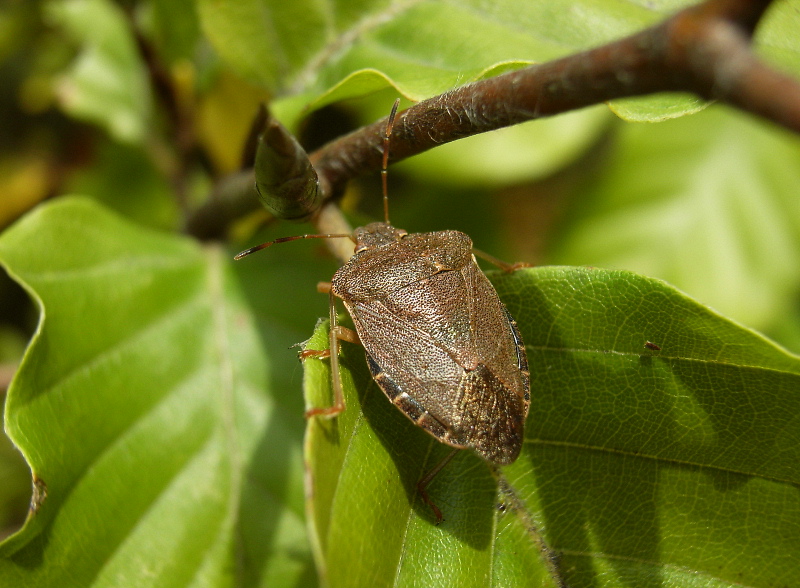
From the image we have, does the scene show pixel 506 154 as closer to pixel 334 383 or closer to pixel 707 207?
pixel 707 207

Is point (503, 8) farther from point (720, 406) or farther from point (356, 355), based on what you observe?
point (720, 406)

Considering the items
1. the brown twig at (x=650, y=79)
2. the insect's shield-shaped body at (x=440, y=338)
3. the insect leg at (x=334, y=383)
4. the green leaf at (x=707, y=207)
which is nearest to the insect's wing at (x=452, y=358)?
the insect's shield-shaped body at (x=440, y=338)

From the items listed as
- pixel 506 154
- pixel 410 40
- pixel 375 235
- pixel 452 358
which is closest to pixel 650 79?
pixel 452 358

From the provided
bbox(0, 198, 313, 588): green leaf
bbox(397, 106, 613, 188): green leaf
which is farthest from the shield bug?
bbox(397, 106, 613, 188): green leaf

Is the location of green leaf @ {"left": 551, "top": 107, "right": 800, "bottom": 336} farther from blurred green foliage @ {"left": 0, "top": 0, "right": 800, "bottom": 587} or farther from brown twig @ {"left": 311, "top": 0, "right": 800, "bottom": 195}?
brown twig @ {"left": 311, "top": 0, "right": 800, "bottom": 195}

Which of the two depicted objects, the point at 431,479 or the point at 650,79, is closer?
the point at 650,79
